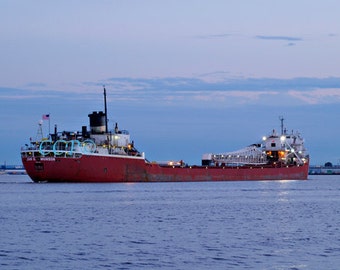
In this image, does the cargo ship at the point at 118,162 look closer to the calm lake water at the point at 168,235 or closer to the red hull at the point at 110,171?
the red hull at the point at 110,171

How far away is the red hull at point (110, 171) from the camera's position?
73062 millimetres

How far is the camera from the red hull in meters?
73.1

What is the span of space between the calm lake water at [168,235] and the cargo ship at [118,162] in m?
21.5

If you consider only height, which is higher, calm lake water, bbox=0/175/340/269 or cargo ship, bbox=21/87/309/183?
cargo ship, bbox=21/87/309/183

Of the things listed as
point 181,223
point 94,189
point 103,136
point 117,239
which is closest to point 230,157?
point 103,136

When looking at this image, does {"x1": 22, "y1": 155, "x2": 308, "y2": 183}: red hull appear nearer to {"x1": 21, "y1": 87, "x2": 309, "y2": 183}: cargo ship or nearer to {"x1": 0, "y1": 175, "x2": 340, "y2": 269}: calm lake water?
{"x1": 21, "y1": 87, "x2": 309, "y2": 183}: cargo ship

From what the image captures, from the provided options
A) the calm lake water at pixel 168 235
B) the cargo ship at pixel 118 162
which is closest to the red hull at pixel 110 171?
the cargo ship at pixel 118 162

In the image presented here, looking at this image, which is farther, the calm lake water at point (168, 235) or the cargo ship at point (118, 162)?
the cargo ship at point (118, 162)

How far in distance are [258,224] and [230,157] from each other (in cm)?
6890

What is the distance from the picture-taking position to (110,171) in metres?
76.3

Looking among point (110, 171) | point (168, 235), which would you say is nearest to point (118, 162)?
point (110, 171)

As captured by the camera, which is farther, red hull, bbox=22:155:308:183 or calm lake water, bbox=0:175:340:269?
red hull, bbox=22:155:308:183

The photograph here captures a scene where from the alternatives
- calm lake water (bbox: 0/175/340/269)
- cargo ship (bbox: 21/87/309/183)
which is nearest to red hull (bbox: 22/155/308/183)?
cargo ship (bbox: 21/87/309/183)

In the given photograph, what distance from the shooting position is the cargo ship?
73.5 metres
